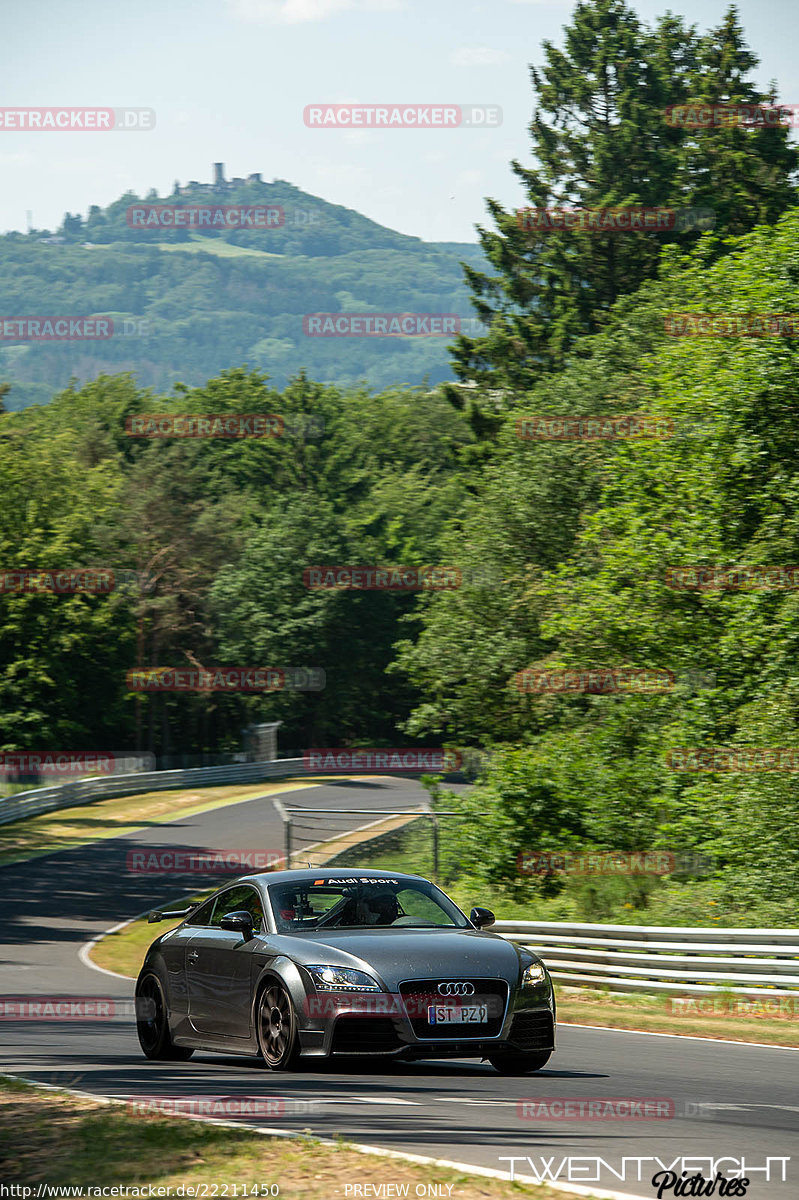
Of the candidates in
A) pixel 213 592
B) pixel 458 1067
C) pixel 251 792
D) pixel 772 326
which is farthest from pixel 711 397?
pixel 213 592

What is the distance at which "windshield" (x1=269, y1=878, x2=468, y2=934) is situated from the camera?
1002 cm

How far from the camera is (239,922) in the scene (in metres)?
9.99

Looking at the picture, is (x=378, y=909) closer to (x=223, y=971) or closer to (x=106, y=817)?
(x=223, y=971)

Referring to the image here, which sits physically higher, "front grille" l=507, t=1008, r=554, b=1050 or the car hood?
the car hood

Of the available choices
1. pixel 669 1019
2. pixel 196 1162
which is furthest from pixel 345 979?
pixel 669 1019

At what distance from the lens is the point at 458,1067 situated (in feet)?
34.3

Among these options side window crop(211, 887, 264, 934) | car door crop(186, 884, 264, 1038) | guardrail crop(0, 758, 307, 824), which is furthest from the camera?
guardrail crop(0, 758, 307, 824)

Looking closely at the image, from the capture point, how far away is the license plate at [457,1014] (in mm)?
8969

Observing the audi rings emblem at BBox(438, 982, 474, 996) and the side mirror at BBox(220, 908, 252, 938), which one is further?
the side mirror at BBox(220, 908, 252, 938)

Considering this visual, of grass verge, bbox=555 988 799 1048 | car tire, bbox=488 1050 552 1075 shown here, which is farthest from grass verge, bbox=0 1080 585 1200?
grass verge, bbox=555 988 799 1048

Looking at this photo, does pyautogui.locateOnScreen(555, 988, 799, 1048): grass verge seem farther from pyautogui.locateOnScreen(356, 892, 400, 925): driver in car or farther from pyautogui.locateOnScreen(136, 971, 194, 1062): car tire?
pyautogui.locateOnScreen(136, 971, 194, 1062): car tire

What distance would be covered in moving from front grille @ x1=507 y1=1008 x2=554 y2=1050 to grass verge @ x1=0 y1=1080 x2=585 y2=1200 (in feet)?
8.44

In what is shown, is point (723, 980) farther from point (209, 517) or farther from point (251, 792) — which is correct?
point (209, 517)

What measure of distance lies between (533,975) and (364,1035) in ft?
3.97
